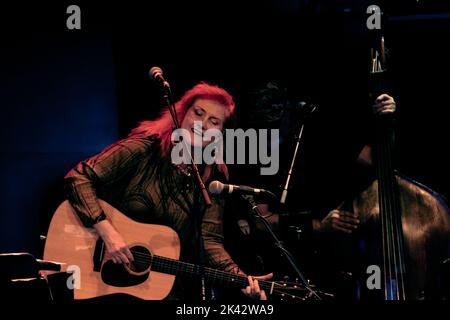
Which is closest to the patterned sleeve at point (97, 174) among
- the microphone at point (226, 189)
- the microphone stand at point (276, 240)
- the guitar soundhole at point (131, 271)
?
the guitar soundhole at point (131, 271)

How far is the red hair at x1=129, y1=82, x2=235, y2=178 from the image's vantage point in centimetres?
451

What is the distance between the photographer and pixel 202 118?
4512mm

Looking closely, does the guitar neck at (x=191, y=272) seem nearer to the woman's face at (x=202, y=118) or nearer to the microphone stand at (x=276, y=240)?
the microphone stand at (x=276, y=240)

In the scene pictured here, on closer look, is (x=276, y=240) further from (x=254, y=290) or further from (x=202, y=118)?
(x=202, y=118)

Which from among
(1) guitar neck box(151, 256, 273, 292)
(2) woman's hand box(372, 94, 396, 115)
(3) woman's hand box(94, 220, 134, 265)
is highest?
(2) woman's hand box(372, 94, 396, 115)

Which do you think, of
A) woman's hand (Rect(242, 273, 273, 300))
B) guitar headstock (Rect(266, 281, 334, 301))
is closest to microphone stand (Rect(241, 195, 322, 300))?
guitar headstock (Rect(266, 281, 334, 301))

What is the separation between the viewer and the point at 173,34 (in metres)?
4.89

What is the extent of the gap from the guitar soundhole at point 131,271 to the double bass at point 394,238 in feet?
4.53

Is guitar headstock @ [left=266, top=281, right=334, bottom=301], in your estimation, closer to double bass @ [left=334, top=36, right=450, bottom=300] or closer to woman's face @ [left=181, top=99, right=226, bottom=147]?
double bass @ [left=334, top=36, right=450, bottom=300]

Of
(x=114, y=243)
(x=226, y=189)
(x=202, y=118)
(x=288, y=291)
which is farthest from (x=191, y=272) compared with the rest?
(x=202, y=118)

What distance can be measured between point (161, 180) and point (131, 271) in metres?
0.75

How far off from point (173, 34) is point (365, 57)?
164 centimetres

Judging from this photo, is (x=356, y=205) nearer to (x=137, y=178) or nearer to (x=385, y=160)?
(x=385, y=160)
